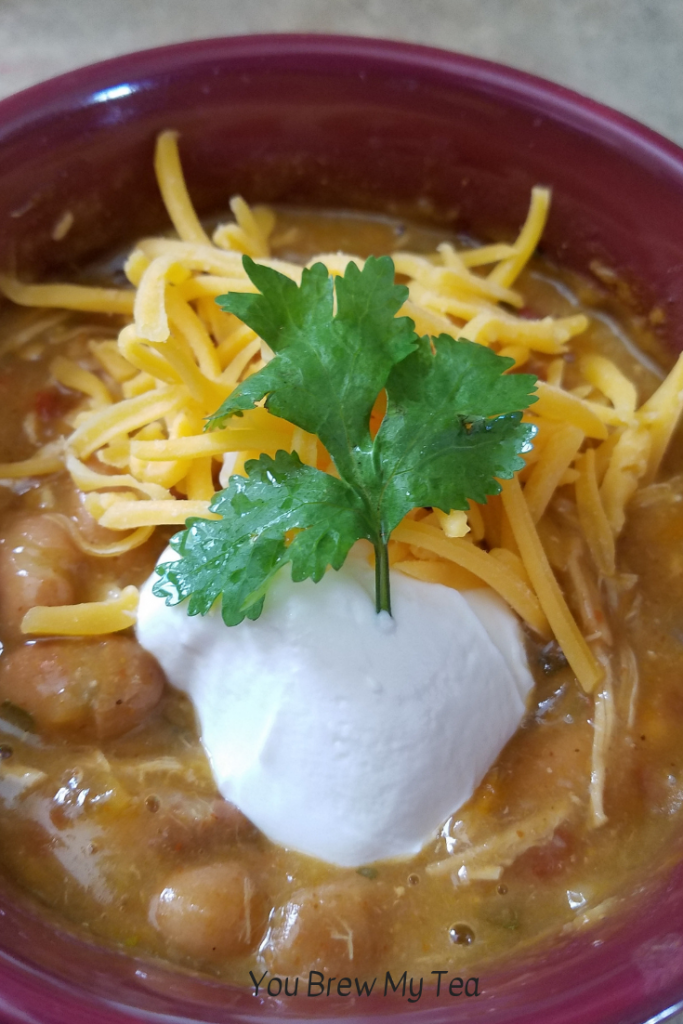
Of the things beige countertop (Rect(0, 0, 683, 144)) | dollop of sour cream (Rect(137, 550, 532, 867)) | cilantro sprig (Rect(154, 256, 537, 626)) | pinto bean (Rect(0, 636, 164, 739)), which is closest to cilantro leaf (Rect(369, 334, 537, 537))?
cilantro sprig (Rect(154, 256, 537, 626))

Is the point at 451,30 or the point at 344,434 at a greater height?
the point at 451,30

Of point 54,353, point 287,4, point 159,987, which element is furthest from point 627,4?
point 159,987

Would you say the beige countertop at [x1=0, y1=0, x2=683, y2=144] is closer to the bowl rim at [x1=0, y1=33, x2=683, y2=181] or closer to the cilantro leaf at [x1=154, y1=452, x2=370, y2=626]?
the bowl rim at [x1=0, y1=33, x2=683, y2=181]

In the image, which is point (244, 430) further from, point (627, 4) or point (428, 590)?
point (627, 4)

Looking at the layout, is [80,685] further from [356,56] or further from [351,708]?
[356,56]

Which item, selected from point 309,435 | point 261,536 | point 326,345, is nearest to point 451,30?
point 326,345

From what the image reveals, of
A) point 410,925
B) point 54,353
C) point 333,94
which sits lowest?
point 410,925
